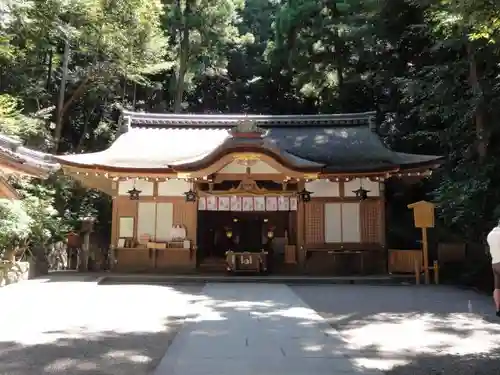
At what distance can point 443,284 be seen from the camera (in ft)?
36.2

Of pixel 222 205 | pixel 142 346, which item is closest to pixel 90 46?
pixel 222 205

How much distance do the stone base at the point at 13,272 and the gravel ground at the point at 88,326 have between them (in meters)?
0.70

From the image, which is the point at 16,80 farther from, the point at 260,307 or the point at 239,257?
the point at 260,307

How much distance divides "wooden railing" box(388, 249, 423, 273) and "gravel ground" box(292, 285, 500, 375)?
1.72 m

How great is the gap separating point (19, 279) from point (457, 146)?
41.3ft

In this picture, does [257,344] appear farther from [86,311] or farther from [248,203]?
[248,203]

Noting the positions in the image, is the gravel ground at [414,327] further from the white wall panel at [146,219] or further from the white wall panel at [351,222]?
the white wall panel at [146,219]

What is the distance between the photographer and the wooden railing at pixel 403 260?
12.0 metres

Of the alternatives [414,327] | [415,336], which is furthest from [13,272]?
[415,336]

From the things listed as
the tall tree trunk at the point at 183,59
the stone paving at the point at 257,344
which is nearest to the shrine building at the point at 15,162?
the stone paving at the point at 257,344

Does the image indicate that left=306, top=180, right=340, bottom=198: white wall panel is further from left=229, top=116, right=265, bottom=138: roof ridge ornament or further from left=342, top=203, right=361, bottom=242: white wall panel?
left=229, top=116, right=265, bottom=138: roof ridge ornament

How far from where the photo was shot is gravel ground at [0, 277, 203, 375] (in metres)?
4.47

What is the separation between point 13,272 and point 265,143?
7.24m

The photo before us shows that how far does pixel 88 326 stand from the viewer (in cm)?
623
